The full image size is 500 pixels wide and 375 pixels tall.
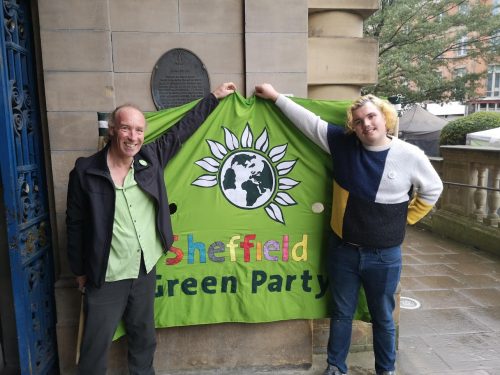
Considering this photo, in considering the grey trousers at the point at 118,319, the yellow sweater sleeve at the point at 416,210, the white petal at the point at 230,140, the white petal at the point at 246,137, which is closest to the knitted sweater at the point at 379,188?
the yellow sweater sleeve at the point at 416,210

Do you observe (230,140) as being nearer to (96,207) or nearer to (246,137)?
(246,137)

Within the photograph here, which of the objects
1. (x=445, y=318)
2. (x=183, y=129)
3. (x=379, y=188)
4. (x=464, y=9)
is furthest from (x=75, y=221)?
(x=464, y=9)

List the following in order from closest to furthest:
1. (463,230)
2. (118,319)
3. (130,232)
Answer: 1. (130,232)
2. (118,319)
3. (463,230)

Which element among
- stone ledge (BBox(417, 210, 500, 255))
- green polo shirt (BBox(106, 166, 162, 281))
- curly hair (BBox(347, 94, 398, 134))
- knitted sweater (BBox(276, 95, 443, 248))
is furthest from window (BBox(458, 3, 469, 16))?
green polo shirt (BBox(106, 166, 162, 281))

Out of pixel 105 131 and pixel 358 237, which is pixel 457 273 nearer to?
pixel 358 237

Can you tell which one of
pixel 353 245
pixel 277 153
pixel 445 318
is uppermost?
pixel 277 153

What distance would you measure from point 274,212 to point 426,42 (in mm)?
14851

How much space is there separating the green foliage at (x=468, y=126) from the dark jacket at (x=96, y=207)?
11.4 meters

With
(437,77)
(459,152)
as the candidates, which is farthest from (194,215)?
(437,77)

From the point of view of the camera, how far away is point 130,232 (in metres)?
2.75

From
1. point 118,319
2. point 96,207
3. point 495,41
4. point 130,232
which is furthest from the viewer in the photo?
point 495,41

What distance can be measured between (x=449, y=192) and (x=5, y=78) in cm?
790

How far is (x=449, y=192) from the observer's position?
27.6 ft

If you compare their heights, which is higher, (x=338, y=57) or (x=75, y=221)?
(x=338, y=57)
